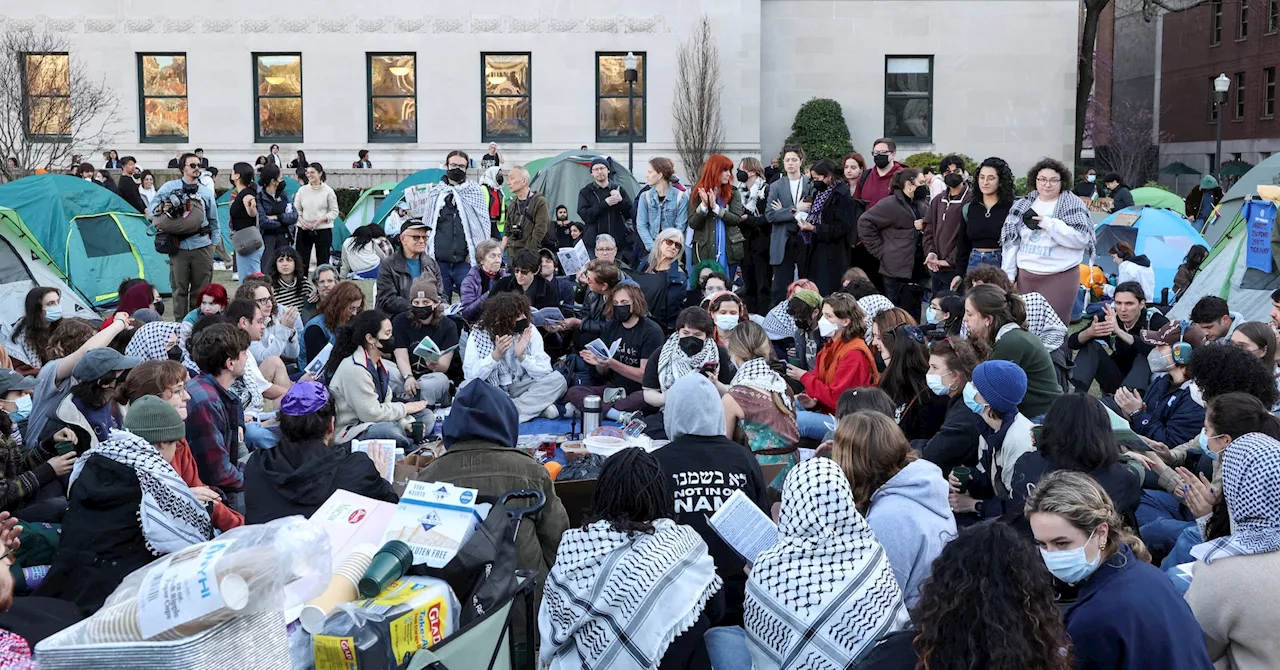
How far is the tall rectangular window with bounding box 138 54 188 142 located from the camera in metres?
25.0

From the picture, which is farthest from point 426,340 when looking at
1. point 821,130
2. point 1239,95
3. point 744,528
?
point 1239,95

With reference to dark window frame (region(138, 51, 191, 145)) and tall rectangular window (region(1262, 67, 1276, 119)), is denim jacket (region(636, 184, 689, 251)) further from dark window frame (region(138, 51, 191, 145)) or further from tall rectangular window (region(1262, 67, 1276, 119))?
tall rectangular window (region(1262, 67, 1276, 119))

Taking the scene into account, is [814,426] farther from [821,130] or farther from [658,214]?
[821,130]

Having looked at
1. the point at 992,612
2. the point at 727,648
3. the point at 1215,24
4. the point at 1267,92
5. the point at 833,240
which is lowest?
the point at 727,648

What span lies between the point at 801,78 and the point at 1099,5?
845cm

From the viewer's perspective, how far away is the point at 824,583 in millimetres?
3826

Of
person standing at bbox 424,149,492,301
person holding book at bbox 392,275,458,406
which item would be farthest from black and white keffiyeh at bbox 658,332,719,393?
person standing at bbox 424,149,492,301

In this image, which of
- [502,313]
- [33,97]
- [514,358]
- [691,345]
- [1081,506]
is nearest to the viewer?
[1081,506]

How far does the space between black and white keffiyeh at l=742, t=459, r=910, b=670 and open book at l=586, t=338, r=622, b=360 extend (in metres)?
4.74

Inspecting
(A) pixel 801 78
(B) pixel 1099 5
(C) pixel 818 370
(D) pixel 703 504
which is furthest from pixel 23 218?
(B) pixel 1099 5

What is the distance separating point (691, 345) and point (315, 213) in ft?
26.8

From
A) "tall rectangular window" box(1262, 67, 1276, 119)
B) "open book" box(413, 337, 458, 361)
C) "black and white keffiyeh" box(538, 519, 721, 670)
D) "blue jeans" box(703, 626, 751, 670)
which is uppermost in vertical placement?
"tall rectangular window" box(1262, 67, 1276, 119)

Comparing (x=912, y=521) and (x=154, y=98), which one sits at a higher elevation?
(x=154, y=98)

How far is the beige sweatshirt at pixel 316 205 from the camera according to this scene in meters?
14.4
